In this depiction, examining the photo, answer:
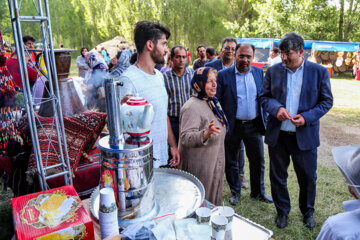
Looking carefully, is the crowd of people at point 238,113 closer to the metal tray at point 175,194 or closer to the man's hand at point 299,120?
the man's hand at point 299,120

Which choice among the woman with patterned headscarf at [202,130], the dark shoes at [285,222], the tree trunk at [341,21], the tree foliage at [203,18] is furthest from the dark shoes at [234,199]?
the tree trunk at [341,21]

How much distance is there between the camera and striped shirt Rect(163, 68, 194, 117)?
334 centimetres

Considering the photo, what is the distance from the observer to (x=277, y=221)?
9.21ft

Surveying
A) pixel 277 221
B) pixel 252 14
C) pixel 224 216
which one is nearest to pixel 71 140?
pixel 224 216

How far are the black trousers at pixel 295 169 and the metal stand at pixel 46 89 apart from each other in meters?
2.02

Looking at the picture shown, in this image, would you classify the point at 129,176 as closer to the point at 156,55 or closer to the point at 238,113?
the point at 156,55

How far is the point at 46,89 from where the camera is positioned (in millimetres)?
1783

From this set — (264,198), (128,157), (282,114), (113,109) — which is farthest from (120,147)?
(264,198)

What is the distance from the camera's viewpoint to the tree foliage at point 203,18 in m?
18.2

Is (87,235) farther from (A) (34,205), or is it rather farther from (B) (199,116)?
(B) (199,116)

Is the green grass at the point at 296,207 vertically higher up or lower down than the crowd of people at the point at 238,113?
lower down

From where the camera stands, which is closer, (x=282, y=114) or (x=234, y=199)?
(x=282, y=114)

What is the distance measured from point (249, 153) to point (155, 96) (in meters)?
1.67

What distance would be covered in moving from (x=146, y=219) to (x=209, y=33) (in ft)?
96.8
